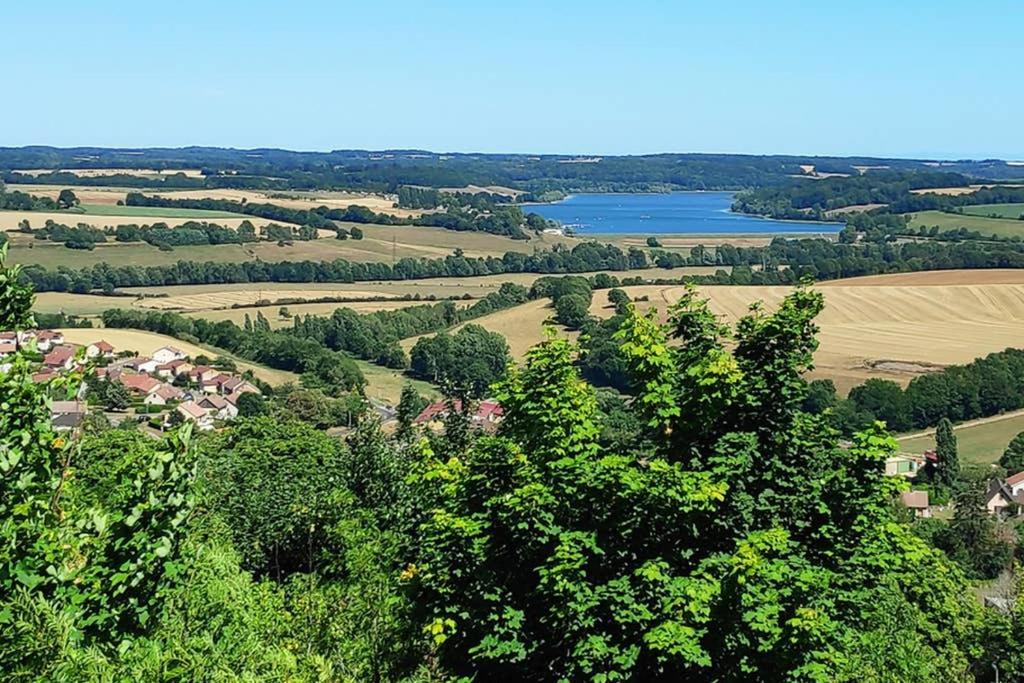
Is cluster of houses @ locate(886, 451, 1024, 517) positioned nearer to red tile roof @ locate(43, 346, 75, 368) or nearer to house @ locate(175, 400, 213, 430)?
house @ locate(175, 400, 213, 430)

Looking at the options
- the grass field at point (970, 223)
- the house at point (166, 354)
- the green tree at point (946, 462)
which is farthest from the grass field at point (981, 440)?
the grass field at point (970, 223)

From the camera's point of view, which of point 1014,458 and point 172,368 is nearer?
point 1014,458

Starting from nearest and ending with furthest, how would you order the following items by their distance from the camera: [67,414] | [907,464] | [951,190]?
[67,414] → [907,464] → [951,190]

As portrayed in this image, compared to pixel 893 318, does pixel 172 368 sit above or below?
below

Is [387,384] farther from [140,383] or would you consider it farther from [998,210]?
[998,210]

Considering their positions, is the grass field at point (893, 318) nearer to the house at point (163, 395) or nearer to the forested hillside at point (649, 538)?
the house at point (163, 395)

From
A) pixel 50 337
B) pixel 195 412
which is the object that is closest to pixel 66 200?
pixel 50 337

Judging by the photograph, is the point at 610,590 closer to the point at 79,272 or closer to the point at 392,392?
the point at 392,392
